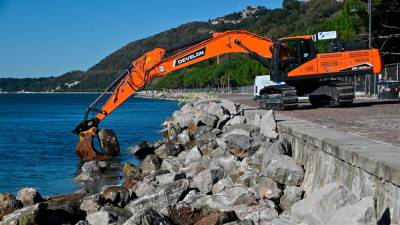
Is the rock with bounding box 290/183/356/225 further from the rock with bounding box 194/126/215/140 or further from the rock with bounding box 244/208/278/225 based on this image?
the rock with bounding box 194/126/215/140

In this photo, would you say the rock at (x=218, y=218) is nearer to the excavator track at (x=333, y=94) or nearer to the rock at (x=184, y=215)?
the rock at (x=184, y=215)

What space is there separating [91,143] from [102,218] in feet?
44.5

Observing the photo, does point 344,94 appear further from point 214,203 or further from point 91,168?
point 214,203

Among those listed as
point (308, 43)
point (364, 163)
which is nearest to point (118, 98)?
point (308, 43)

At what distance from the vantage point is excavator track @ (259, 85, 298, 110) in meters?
21.3

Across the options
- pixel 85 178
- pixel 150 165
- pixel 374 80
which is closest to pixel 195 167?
pixel 150 165

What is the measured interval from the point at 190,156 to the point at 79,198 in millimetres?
4644

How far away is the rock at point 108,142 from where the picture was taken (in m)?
25.7

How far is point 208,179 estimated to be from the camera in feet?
41.5

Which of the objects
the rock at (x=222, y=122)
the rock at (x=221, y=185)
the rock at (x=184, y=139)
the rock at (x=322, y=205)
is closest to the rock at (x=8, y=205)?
the rock at (x=221, y=185)

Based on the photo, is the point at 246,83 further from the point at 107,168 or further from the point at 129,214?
the point at 129,214

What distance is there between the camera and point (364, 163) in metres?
7.83

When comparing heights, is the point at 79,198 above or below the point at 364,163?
below

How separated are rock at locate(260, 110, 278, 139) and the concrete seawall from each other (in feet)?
6.06
